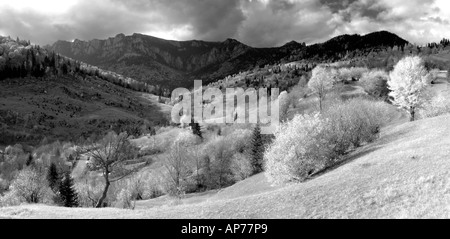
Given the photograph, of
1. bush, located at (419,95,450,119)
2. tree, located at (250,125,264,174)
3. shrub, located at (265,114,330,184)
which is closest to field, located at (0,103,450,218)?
shrub, located at (265,114,330,184)

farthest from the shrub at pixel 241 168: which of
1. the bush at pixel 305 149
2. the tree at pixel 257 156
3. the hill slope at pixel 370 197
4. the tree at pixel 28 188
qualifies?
the hill slope at pixel 370 197

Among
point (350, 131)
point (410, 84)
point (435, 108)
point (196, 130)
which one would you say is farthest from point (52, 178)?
point (435, 108)

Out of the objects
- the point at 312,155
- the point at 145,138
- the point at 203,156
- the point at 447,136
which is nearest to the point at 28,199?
the point at 203,156

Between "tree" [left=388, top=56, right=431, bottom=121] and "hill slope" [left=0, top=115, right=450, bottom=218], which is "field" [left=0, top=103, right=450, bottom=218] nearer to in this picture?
"hill slope" [left=0, top=115, right=450, bottom=218]

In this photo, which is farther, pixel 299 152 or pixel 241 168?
pixel 241 168

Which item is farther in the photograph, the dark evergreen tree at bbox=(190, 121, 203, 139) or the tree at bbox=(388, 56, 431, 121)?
the dark evergreen tree at bbox=(190, 121, 203, 139)

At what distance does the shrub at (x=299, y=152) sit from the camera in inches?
1874

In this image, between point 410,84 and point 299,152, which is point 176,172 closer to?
point 299,152

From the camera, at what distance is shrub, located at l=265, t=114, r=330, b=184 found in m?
47.6

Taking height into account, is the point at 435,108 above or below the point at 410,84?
below

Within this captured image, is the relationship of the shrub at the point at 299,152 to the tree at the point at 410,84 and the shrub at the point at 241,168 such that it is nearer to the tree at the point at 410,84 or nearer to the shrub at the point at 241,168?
the tree at the point at 410,84

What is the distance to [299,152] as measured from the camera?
1898 inches
